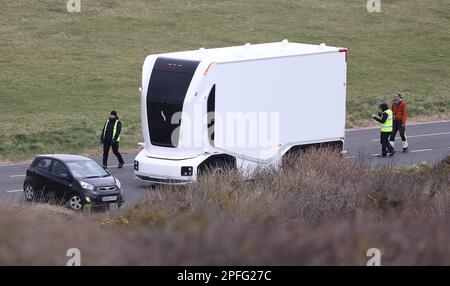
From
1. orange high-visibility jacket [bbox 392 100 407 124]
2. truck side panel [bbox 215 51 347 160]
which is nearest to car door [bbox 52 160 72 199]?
truck side panel [bbox 215 51 347 160]

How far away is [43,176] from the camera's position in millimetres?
22234

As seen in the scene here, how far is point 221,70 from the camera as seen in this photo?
74.8 ft

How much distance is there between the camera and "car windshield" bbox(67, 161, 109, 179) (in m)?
22.0

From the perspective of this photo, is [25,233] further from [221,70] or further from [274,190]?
[221,70]

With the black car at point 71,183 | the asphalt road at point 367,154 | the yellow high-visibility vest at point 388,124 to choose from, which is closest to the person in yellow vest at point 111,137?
the asphalt road at point 367,154

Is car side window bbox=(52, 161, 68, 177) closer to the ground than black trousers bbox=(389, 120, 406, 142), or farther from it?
farther from it

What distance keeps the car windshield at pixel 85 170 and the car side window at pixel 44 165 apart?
0.50 m

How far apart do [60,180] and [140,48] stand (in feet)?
89.9

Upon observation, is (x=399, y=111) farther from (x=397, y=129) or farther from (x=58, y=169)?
(x=58, y=169)

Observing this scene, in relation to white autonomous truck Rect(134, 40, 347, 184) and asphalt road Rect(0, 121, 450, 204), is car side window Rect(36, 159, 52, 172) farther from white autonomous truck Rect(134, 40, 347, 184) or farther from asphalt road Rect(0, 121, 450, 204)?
white autonomous truck Rect(134, 40, 347, 184)

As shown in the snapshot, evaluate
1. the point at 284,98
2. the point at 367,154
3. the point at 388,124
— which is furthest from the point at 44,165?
the point at 388,124

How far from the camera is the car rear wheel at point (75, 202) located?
21.2 m
